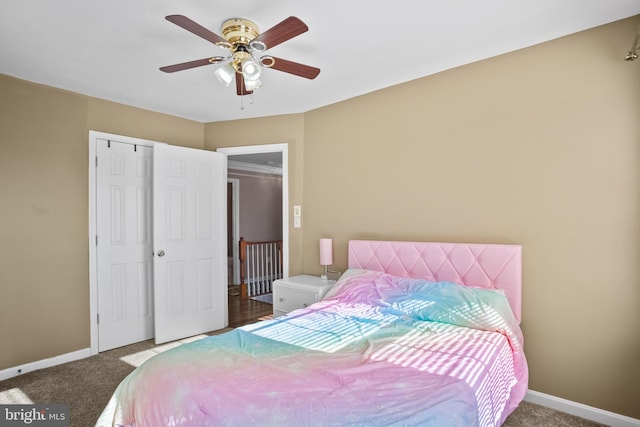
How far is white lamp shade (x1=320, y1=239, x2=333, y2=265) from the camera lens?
358cm

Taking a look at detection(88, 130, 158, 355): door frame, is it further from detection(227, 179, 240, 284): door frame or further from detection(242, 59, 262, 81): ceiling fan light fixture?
detection(227, 179, 240, 284): door frame

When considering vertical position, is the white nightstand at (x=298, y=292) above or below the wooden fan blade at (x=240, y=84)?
below

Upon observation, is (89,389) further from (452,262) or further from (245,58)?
(452,262)

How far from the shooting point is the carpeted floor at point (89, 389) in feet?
7.61

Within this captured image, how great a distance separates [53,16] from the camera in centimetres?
214

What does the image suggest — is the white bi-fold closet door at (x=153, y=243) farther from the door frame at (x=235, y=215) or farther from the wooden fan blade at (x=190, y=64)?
the door frame at (x=235, y=215)

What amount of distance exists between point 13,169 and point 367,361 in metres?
3.46

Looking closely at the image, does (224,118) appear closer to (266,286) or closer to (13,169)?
(13,169)

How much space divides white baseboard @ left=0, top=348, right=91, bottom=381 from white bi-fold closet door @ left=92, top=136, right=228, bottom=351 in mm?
178

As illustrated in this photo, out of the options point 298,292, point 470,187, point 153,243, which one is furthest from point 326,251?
point 153,243

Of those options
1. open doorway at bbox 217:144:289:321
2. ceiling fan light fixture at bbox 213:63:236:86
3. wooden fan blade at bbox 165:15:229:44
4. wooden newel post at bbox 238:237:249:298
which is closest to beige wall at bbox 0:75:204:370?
ceiling fan light fixture at bbox 213:63:236:86

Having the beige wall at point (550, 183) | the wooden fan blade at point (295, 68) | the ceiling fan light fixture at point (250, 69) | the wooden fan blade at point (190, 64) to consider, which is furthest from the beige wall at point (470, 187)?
the wooden fan blade at point (190, 64)

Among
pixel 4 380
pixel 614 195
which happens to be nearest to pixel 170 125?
pixel 4 380

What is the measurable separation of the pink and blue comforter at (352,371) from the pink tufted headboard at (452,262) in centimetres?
22
